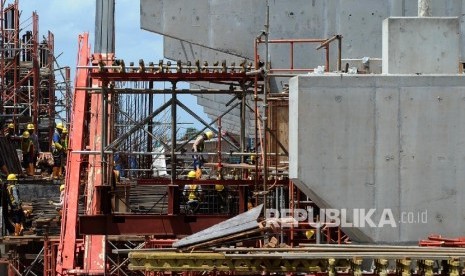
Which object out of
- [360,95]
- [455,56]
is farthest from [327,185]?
[455,56]

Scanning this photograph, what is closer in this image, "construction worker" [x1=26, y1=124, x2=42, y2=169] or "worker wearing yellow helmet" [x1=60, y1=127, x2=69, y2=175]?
"worker wearing yellow helmet" [x1=60, y1=127, x2=69, y2=175]

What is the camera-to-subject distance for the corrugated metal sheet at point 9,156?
4738 centimetres

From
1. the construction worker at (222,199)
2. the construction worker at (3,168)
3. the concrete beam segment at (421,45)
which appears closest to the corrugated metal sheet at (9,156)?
the construction worker at (3,168)

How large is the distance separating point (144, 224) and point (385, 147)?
22.1 feet

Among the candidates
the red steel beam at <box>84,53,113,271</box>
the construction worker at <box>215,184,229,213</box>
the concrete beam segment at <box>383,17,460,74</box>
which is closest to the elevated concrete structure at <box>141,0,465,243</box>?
the concrete beam segment at <box>383,17,460,74</box>

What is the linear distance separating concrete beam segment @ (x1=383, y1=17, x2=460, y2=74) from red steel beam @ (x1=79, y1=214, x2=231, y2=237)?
618 centimetres

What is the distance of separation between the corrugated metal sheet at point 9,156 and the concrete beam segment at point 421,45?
1263 inches

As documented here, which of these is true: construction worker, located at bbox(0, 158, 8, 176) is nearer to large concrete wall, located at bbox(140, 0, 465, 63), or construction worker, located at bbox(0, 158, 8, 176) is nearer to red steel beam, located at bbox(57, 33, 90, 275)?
red steel beam, located at bbox(57, 33, 90, 275)

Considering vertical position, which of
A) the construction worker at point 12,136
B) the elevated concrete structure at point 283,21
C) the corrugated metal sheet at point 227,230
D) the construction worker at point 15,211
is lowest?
the construction worker at point 15,211

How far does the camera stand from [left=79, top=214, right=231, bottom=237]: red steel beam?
21.7 m

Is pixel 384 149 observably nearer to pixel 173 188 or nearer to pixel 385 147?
pixel 385 147

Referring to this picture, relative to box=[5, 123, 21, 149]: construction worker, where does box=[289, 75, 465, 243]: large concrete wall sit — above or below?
below

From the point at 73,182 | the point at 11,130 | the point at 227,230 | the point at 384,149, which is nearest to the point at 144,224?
the point at 384,149

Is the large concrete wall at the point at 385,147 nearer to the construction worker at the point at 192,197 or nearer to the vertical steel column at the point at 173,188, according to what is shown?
the vertical steel column at the point at 173,188
